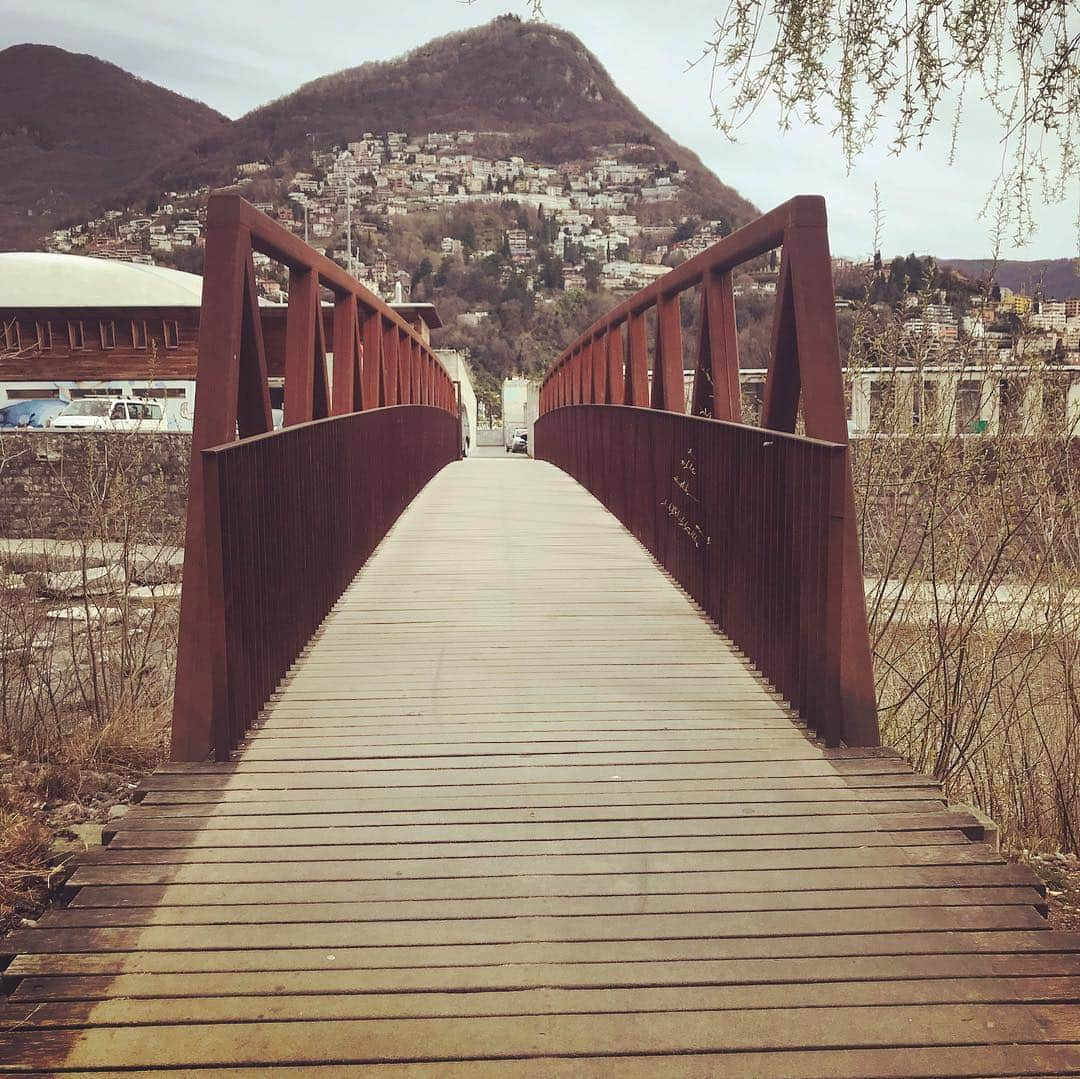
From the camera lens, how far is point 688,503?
6473 millimetres

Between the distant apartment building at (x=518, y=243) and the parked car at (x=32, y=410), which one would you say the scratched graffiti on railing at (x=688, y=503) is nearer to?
the parked car at (x=32, y=410)

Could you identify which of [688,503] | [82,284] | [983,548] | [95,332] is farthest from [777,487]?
[82,284]

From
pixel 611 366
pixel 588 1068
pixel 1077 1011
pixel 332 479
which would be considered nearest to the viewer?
pixel 588 1068

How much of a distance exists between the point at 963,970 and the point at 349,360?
6.29 m

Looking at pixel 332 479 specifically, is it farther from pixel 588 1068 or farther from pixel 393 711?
pixel 588 1068

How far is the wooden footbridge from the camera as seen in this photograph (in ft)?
7.96

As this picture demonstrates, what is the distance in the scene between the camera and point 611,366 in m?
11.9

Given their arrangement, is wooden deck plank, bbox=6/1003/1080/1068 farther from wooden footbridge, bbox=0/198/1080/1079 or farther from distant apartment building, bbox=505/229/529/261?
distant apartment building, bbox=505/229/529/261

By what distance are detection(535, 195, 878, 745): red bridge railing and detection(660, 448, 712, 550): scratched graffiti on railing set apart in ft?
0.05

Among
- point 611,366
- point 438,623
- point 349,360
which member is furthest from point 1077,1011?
point 611,366

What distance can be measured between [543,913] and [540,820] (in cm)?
57

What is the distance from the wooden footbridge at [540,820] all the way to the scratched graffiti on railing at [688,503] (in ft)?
A: 0.19

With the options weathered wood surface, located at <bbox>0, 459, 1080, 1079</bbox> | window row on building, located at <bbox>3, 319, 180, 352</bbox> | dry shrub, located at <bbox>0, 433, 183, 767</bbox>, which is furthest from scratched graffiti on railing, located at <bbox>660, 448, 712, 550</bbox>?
window row on building, located at <bbox>3, 319, 180, 352</bbox>

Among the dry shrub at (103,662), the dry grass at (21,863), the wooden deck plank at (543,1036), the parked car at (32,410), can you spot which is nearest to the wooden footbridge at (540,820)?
the wooden deck plank at (543,1036)
